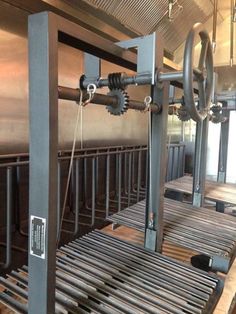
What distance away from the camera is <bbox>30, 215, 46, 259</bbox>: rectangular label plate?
0.88 m

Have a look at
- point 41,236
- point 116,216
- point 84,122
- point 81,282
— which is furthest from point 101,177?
point 41,236

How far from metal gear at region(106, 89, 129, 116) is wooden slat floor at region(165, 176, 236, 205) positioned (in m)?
A: 1.60

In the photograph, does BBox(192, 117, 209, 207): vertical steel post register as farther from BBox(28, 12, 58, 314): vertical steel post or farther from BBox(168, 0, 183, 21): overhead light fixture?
BBox(28, 12, 58, 314): vertical steel post

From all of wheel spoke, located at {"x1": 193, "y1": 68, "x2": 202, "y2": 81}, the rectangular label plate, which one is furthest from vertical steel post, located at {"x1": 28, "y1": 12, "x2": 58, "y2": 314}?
wheel spoke, located at {"x1": 193, "y1": 68, "x2": 202, "y2": 81}

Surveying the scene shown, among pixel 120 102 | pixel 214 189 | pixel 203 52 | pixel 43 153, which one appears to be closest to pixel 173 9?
pixel 214 189

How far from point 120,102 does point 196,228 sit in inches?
40.9

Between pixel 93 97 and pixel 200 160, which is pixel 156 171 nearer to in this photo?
pixel 93 97

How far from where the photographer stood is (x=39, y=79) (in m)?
0.86

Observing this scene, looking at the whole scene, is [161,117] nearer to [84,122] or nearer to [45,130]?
[45,130]

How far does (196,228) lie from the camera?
1.78 m

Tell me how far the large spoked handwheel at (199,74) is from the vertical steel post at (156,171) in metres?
0.33

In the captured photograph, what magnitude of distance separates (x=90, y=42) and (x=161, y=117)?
61 centimetres

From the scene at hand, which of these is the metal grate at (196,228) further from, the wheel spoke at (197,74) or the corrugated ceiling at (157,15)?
the corrugated ceiling at (157,15)

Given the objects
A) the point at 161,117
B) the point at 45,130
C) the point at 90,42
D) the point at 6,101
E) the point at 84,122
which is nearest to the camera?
the point at 45,130
